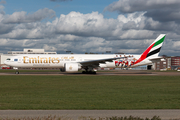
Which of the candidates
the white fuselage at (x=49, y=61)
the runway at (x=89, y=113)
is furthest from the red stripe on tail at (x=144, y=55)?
the runway at (x=89, y=113)

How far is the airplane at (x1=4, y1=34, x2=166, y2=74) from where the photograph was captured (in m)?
43.9

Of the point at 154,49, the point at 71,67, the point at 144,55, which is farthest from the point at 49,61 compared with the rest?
the point at 154,49

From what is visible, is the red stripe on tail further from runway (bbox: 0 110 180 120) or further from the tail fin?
runway (bbox: 0 110 180 120)

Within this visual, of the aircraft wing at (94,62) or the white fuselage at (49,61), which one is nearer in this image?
the aircraft wing at (94,62)

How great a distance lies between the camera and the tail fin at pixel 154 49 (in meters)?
47.6

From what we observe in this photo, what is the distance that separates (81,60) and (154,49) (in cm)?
1647

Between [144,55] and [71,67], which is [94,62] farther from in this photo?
[144,55]

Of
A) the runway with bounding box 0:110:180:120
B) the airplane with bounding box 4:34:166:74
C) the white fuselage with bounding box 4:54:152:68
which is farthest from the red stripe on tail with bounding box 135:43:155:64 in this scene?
the runway with bounding box 0:110:180:120

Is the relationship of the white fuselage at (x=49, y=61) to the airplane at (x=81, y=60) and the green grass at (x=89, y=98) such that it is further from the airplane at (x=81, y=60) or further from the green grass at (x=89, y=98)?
the green grass at (x=89, y=98)

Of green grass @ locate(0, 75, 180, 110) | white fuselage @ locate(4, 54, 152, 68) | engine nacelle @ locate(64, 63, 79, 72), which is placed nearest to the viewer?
green grass @ locate(0, 75, 180, 110)

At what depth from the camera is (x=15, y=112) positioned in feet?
34.6

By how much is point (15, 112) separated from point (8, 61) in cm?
3723

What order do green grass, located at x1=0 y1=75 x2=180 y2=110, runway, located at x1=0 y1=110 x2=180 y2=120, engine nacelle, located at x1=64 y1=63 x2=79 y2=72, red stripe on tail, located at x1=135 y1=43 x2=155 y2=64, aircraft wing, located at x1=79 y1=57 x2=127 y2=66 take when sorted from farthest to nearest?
red stripe on tail, located at x1=135 y1=43 x2=155 y2=64 → aircraft wing, located at x1=79 y1=57 x2=127 y2=66 → engine nacelle, located at x1=64 y1=63 x2=79 y2=72 → green grass, located at x1=0 y1=75 x2=180 y2=110 → runway, located at x1=0 y1=110 x2=180 y2=120

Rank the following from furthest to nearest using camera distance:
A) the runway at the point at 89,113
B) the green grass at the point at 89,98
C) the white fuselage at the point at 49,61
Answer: the white fuselage at the point at 49,61, the green grass at the point at 89,98, the runway at the point at 89,113
